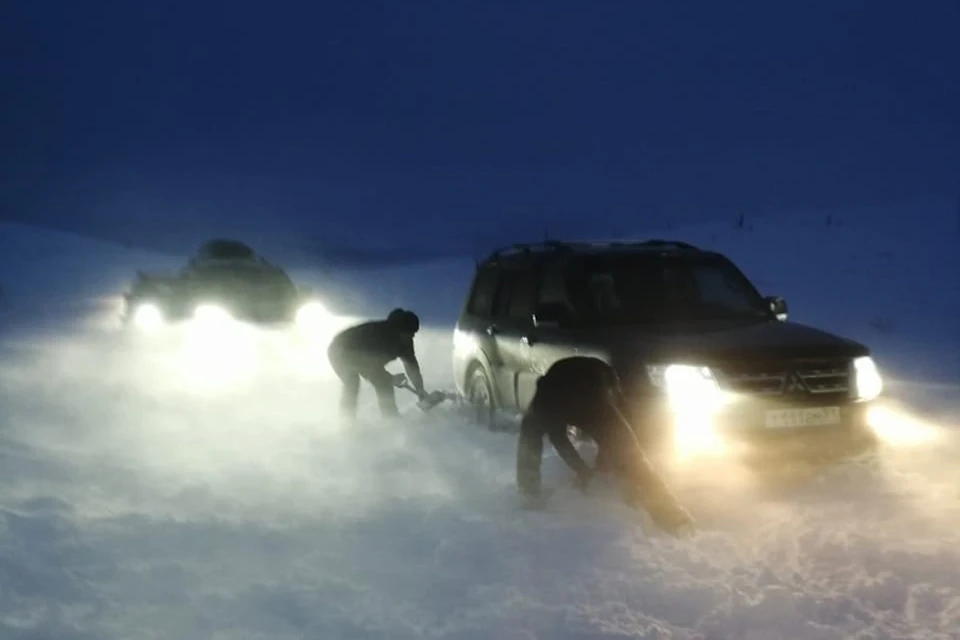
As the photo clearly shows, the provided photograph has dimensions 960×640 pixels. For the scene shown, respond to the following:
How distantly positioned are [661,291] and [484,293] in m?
2.18

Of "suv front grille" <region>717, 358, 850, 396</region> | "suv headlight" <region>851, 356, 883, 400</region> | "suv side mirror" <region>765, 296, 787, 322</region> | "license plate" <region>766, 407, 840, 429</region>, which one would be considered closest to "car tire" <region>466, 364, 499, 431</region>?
"suv side mirror" <region>765, 296, 787, 322</region>

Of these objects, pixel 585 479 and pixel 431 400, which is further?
pixel 431 400

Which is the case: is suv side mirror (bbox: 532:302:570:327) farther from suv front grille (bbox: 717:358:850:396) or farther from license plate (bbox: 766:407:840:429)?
license plate (bbox: 766:407:840:429)

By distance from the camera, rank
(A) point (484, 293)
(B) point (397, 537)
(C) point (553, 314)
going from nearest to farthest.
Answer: (B) point (397, 537) → (C) point (553, 314) → (A) point (484, 293)

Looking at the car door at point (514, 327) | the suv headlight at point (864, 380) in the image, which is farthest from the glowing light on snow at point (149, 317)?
the suv headlight at point (864, 380)

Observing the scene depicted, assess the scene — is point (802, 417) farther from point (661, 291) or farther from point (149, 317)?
point (149, 317)

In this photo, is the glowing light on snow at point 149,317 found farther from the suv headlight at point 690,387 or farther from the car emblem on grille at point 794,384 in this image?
the car emblem on grille at point 794,384

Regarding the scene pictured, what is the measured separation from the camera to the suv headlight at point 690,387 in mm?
6977

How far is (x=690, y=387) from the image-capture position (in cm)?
701

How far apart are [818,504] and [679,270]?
101 inches

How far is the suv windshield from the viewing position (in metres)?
8.26

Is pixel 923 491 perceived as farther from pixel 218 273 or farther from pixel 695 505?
pixel 218 273

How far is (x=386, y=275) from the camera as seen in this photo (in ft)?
114

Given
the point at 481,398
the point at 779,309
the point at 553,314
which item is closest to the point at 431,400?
the point at 481,398
